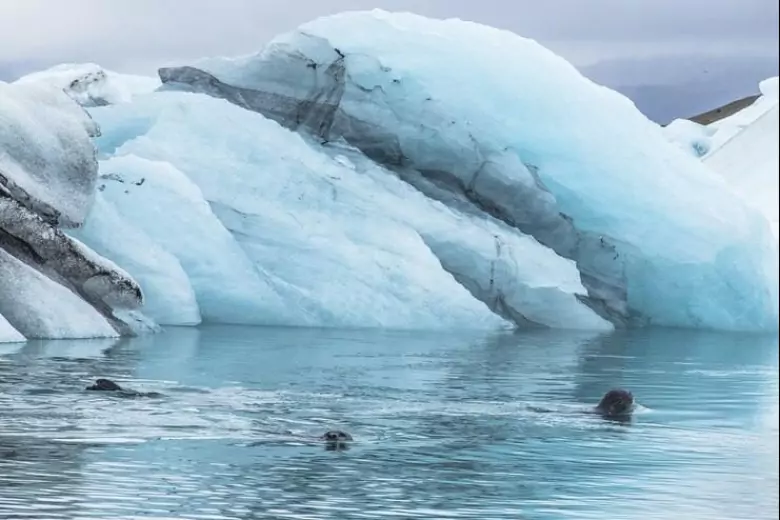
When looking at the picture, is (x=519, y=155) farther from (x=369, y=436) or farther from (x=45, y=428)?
(x=45, y=428)

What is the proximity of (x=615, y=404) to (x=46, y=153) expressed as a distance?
38.4 ft

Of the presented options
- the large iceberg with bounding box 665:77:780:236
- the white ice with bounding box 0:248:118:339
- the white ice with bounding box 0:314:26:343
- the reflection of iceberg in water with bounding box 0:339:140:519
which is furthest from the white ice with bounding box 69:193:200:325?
the large iceberg with bounding box 665:77:780:236

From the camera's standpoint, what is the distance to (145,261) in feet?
84.4

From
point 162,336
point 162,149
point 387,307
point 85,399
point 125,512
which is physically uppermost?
point 162,149

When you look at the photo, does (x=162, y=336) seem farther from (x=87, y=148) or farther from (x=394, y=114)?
(x=394, y=114)

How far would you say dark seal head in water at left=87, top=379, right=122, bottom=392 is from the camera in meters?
14.9

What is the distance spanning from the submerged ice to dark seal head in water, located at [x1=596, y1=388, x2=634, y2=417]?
1275 cm

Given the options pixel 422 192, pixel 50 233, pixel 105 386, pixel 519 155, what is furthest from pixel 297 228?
pixel 105 386

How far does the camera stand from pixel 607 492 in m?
10.5

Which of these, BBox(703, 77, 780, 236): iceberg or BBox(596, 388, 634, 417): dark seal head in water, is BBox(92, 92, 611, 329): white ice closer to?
BBox(596, 388, 634, 417): dark seal head in water

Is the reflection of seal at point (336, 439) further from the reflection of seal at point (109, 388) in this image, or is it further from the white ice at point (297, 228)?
the white ice at point (297, 228)

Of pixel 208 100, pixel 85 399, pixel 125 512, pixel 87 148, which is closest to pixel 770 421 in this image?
pixel 85 399

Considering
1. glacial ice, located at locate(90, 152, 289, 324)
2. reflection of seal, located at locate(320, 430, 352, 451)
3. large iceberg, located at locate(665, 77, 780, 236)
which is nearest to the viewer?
reflection of seal, located at locate(320, 430, 352, 451)

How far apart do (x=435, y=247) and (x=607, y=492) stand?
66.8ft
